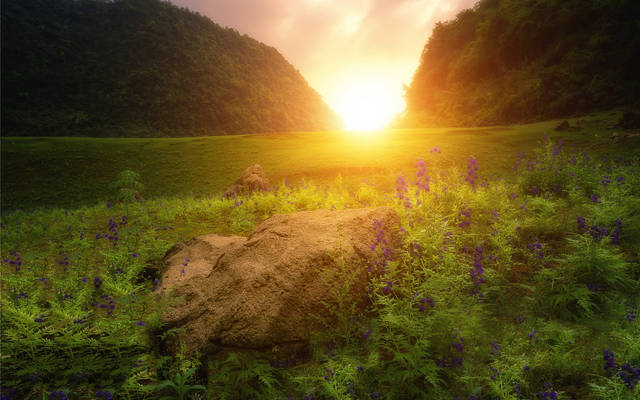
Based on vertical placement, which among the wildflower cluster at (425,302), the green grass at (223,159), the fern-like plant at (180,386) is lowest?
the fern-like plant at (180,386)

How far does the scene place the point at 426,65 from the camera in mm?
52875

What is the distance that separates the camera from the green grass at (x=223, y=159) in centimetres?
1587

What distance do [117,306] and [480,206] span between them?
6.84 meters

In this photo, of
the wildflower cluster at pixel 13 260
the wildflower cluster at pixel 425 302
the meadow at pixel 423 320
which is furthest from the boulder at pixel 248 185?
Result: the wildflower cluster at pixel 425 302

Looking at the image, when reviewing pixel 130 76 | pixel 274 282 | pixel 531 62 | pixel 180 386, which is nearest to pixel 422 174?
pixel 274 282

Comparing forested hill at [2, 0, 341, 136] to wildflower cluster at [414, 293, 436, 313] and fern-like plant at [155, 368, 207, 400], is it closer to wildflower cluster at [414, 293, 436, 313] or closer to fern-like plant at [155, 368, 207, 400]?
fern-like plant at [155, 368, 207, 400]

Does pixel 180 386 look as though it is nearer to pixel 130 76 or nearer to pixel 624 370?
pixel 624 370

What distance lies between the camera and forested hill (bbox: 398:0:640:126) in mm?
26641

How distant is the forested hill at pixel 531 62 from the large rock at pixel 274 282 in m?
33.7

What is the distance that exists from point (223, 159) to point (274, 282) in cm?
2099

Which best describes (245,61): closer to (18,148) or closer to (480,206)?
(18,148)

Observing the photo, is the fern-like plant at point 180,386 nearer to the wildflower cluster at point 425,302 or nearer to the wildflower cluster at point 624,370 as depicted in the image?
the wildflower cluster at point 425,302

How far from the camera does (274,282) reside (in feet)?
11.4

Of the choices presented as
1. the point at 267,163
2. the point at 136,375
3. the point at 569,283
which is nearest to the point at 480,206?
the point at 569,283
